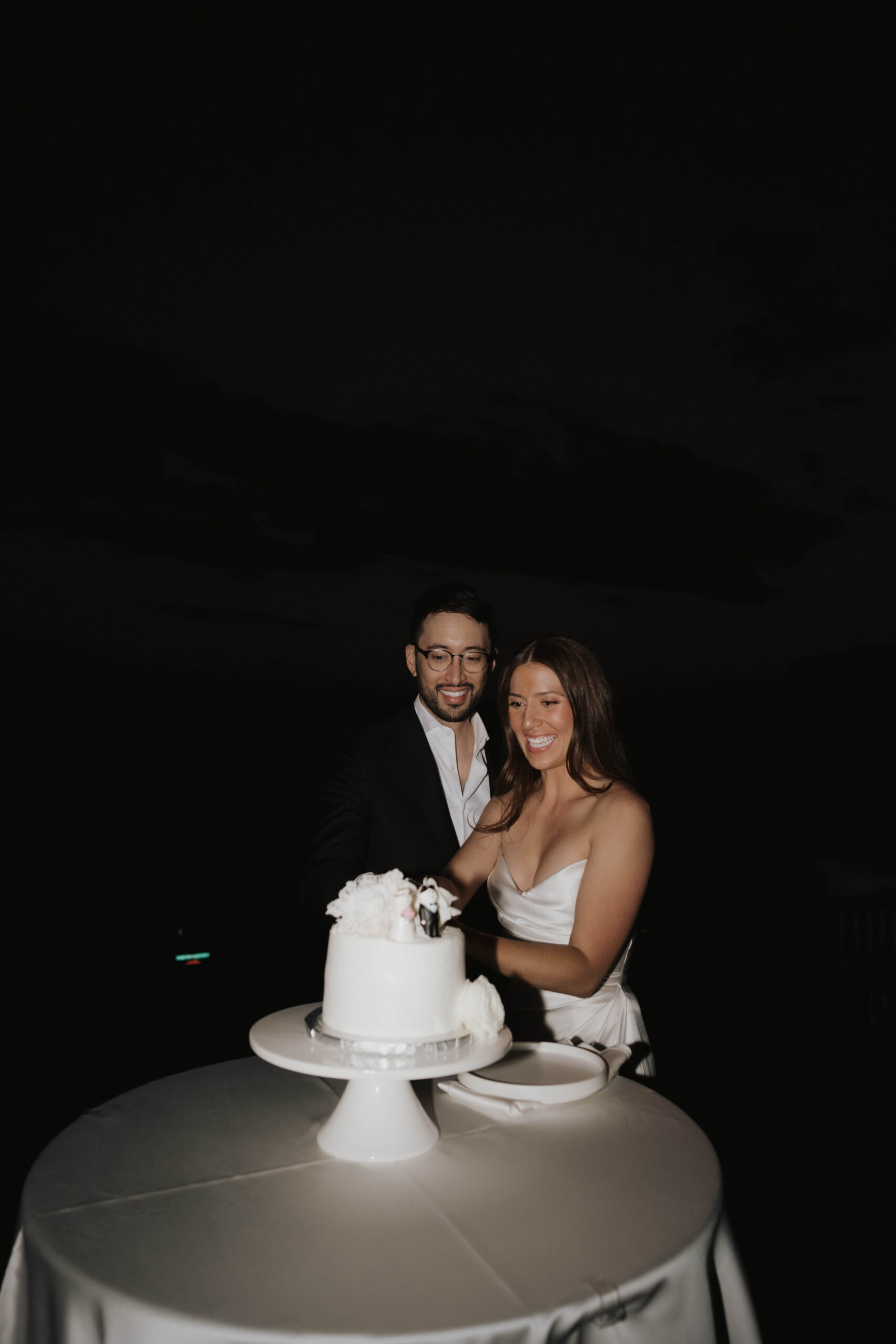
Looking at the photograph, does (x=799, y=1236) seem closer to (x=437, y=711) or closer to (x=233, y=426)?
(x=437, y=711)

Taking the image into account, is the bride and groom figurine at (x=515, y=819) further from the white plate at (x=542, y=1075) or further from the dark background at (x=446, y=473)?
the dark background at (x=446, y=473)

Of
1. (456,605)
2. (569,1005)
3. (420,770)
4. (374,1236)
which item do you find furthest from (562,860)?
(374,1236)

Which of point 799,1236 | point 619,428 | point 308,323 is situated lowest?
point 799,1236

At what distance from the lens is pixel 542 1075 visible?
A: 1730 millimetres

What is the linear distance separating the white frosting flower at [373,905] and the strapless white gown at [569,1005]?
1009mm

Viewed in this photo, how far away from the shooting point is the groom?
2.85 m

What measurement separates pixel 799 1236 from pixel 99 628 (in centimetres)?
869

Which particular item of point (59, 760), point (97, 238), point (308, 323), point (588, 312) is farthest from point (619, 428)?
point (59, 760)

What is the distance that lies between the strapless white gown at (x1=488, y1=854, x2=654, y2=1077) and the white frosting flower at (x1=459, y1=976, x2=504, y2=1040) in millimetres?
872

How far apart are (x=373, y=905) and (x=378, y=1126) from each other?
0.39 metres

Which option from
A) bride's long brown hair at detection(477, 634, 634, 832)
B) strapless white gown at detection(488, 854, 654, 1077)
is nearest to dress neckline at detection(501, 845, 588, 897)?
strapless white gown at detection(488, 854, 654, 1077)

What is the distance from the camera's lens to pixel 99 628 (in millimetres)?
9406

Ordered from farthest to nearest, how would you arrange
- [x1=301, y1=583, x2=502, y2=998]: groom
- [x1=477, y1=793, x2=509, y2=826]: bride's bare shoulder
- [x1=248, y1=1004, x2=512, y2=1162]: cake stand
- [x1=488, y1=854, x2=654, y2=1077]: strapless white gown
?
[x1=301, y1=583, x2=502, y2=998]: groom
[x1=477, y1=793, x2=509, y2=826]: bride's bare shoulder
[x1=488, y1=854, x2=654, y2=1077]: strapless white gown
[x1=248, y1=1004, x2=512, y2=1162]: cake stand

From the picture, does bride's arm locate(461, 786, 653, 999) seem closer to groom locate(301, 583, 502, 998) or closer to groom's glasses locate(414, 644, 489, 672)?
groom locate(301, 583, 502, 998)
